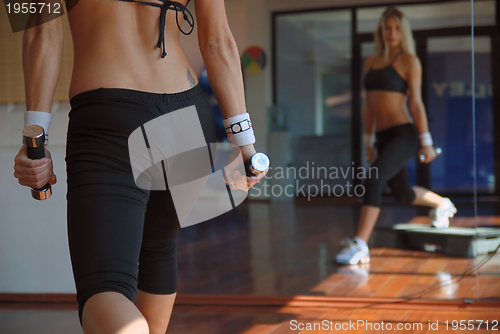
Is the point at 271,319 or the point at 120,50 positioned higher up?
the point at 120,50

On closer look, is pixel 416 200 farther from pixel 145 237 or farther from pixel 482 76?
pixel 145 237

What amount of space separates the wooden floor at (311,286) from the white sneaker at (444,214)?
0.06m

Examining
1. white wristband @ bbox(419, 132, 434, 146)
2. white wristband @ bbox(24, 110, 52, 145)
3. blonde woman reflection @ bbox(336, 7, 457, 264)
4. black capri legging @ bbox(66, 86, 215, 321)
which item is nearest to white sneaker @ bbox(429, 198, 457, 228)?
blonde woman reflection @ bbox(336, 7, 457, 264)

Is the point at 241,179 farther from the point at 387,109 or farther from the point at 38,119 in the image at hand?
the point at 387,109

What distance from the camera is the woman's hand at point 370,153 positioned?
3099 mm

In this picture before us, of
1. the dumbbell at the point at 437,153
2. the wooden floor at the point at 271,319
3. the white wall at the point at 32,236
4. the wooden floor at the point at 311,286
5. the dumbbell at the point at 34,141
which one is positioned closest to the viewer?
the dumbbell at the point at 34,141

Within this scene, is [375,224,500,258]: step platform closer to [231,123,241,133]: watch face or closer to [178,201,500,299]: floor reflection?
[178,201,500,299]: floor reflection

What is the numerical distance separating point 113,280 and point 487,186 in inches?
93.9

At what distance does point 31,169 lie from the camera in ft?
2.91

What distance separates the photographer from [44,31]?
968 mm

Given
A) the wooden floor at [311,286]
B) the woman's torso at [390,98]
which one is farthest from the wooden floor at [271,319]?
the woman's torso at [390,98]

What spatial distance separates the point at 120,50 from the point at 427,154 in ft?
7.74

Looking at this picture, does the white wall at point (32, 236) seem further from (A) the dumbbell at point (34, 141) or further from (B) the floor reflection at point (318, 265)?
(A) the dumbbell at point (34, 141)

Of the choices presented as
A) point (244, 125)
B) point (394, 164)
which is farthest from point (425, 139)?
point (244, 125)
